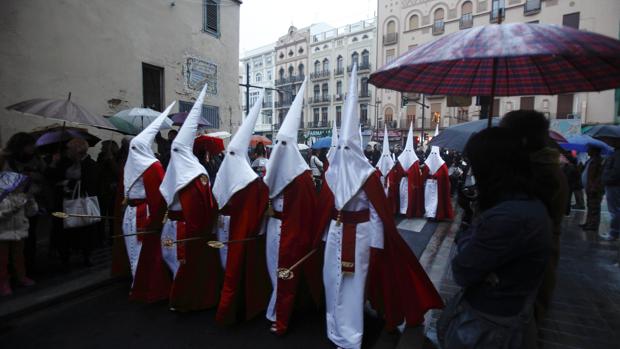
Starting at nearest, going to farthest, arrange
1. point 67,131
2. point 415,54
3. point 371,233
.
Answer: point 415,54
point 371,233
point 67,131

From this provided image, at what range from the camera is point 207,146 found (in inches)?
217

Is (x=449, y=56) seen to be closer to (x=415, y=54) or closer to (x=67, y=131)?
(x=415, y=54)

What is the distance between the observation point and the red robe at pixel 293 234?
3238mm

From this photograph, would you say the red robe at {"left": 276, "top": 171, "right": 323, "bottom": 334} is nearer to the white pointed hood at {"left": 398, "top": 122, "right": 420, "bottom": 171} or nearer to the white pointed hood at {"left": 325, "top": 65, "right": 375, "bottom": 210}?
the white pointed hood at {"left": 325, "top": 65, "right": 375, "bottom": 210}

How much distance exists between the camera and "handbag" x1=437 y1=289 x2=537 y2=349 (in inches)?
67.4

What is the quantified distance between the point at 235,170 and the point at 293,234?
83 centimetres

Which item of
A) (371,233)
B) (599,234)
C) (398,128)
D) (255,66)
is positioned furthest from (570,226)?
(255,66)

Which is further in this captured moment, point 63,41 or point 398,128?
point 398,128

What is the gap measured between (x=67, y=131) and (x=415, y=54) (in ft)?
17.7

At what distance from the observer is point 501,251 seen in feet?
5.20

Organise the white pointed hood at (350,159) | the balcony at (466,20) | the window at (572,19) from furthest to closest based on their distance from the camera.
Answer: the balcony at (466,20) → the window at (572,19) → the white pointed hood at (350,159)

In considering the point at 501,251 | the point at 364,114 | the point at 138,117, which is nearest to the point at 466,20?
the point at 364,114

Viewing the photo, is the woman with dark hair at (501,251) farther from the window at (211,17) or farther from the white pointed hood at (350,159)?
the window at (211,17)

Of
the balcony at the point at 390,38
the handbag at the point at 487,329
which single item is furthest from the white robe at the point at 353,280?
the balcony at the point at 390,38
